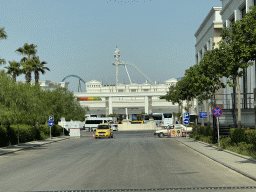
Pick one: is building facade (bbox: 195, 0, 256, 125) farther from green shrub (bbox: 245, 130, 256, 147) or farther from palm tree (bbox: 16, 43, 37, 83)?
palm tree (bbox: 16, 43, 37, 83)

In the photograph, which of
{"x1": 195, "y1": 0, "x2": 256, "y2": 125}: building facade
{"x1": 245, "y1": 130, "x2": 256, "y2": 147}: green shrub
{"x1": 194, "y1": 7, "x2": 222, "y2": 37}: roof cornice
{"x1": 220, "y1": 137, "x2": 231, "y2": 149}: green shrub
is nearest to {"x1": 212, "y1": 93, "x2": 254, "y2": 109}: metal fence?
{"x1": 195, "y1": 0, "x2": 256, "y2": 125}: building facade

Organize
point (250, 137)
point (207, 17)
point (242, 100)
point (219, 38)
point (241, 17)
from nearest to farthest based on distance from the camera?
point (250, 137), point (242, 100), point (241, 17), point (219, 38), point (207, 17)

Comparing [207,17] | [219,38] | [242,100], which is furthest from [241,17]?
[207,17]

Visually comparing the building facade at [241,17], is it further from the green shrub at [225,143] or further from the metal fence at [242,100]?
the green shrub at [225,143]

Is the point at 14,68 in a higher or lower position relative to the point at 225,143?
higher

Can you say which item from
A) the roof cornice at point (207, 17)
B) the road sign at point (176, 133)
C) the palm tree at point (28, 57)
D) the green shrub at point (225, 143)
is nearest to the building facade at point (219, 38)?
the roof cornice at point (207, 17)

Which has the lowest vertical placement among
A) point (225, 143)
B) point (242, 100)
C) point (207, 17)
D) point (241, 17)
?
point (225, 143)

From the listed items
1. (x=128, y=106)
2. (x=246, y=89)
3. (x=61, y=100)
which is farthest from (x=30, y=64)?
(x=128, y=106)

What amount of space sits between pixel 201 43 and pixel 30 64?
125ft

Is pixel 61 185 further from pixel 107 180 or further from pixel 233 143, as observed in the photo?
pixel 233 143

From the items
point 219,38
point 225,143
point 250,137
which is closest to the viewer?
point 250,137

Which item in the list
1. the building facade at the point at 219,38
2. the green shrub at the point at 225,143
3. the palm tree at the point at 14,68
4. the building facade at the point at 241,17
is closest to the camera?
the green shrub at the point at 225,143

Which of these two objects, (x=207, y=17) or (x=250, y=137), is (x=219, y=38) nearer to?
(x=207, y=17)

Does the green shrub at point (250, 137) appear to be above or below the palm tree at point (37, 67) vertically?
below
